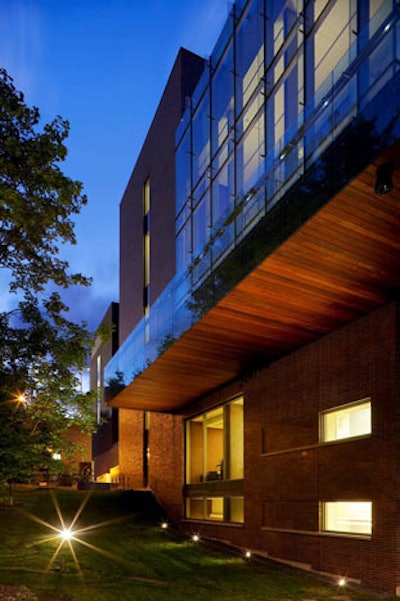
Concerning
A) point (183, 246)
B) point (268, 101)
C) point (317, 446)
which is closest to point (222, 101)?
point (268, 101)

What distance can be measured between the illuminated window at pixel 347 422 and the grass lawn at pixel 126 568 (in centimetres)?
307

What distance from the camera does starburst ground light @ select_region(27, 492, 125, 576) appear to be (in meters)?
14.6

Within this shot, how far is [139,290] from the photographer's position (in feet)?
98.1

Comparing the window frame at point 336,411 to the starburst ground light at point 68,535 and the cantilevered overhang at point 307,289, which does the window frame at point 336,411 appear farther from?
the starburst ground light at point 68,535

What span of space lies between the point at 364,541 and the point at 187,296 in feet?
22.6

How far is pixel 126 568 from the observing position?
13391 millimetres

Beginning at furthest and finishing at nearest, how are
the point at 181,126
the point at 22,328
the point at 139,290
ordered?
the point at 139,290 < the point at 181,126 < the point at 22,328

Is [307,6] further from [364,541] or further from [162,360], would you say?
[364,541]

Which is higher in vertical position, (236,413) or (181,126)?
(181,126)

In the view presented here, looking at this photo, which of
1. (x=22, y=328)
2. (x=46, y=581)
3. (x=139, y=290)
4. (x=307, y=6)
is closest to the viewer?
(x=22, y=328)

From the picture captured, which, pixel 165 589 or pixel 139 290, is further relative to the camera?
pixel 139 290

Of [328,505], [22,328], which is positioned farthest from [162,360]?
[22,328]

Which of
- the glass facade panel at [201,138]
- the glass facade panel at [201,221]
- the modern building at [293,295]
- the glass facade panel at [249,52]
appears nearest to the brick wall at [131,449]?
the modern building at [293,295]

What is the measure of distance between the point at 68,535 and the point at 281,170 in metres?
12.8
